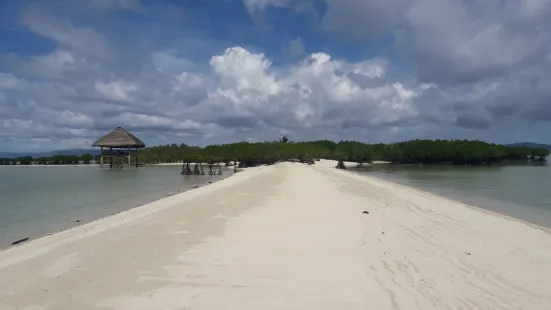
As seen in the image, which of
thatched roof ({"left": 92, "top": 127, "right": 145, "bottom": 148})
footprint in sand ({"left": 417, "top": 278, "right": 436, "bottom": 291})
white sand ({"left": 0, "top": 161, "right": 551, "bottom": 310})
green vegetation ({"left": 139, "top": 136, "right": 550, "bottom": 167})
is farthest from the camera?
green vegetation ({"left": 139, "top": 136, "right": 550, "bottom": 167})

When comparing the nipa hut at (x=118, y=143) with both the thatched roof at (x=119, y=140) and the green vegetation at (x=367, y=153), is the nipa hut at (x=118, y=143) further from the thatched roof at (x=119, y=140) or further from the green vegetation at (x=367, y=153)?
the green vegetation at (x=367, y=153)

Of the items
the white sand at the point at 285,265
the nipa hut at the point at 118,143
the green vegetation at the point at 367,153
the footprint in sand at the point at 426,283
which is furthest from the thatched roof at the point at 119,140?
the footprint in sand at the point at 426,283

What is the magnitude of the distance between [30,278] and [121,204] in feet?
43.8

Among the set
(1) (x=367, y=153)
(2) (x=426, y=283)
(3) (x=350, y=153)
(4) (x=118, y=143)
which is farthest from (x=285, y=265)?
(3) (x=350, y=153)

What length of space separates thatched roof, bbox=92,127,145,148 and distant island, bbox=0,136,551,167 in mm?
9698

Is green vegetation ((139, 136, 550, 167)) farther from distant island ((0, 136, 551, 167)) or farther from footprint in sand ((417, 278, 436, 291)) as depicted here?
footprint in sand ((417, 278, 436, 291))

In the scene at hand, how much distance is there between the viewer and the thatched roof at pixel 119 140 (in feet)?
222

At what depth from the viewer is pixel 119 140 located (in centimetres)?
6819

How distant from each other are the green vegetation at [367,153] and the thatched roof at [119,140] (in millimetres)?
9179

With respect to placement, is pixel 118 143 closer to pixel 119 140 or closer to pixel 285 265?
pixel 119 140

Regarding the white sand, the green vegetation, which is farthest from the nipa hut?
the white sand

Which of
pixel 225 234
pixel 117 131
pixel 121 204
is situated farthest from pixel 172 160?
pixel 225 234

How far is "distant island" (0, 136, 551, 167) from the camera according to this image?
258ft

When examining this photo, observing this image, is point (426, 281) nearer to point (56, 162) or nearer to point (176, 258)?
point (176, 258)
